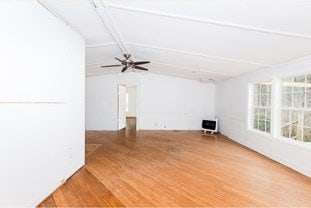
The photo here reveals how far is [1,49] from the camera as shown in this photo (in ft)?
6.35

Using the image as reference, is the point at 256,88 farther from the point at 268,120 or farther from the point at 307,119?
the point at 307,119

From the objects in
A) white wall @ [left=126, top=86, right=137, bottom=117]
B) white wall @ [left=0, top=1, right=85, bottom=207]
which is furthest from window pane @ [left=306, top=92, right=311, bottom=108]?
white wall @ [left=126, top=86, right=137, bottom=117]

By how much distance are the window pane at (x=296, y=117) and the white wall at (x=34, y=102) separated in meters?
4.50

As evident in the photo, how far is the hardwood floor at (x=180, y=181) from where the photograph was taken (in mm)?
2617

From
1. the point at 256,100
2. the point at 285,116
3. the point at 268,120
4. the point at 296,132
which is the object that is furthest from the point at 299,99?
the point at 256,100

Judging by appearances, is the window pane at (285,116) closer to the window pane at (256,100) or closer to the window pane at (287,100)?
the window pane at (287,100)

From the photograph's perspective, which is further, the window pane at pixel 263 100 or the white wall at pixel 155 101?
the white wall at pixel 155 101

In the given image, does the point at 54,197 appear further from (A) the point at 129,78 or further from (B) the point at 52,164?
(A) the point at 129,78

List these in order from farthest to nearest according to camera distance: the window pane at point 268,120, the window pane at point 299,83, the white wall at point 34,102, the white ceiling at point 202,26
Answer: the window pane at point 268,120, the window pane at point 299,83, the white ceiling at point 202,26, the white wall at point 34,102

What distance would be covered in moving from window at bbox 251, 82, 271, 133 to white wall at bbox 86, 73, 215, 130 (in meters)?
3.17

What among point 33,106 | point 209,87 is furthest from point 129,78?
point 33,106

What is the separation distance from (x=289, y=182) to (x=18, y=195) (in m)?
3.94

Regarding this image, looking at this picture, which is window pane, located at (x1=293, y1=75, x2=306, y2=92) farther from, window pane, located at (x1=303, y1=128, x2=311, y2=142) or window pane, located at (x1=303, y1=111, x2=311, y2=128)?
window pane, located at (x1=303, y1=128, x2=311, y2=142)

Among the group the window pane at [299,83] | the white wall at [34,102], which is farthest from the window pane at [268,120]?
the white wall at [34,102]
